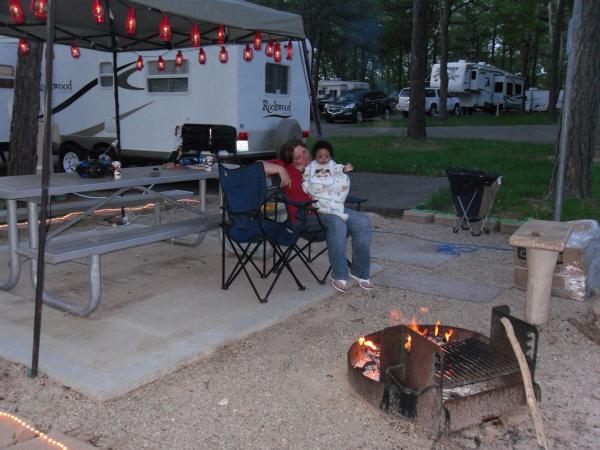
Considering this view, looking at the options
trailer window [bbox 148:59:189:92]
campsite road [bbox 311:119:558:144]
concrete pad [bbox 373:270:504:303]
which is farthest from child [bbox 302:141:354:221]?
campsite road [bbox 311:119:558:144]

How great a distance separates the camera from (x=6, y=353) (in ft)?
11.6

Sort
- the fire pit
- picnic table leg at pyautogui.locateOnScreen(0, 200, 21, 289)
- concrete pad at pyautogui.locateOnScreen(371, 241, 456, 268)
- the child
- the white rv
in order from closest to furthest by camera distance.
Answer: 1. the fire pit
2. picnic table leg at pyautogui.locateOnScreen(0, 200, 21, 289)
3. the child
4. concrete pad at pyautogui.locateOnScreen(371, 241, 456, 268)
5. the white rv

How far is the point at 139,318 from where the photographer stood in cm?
412

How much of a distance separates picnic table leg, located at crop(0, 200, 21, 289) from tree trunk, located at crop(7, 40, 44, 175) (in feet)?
12.8

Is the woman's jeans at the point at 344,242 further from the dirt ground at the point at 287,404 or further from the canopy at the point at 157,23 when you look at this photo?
the canopy at the point at 157,23

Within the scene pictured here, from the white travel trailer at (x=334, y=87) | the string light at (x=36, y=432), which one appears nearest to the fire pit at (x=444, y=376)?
the string light at (x=36, y=432)

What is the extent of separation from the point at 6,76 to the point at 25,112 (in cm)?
414

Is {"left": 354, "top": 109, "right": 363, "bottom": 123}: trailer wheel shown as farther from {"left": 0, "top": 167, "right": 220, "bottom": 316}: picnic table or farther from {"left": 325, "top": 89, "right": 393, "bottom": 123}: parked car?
{"left": 0, "top": 167, "right": 220, "bottom": 316}: picnic table

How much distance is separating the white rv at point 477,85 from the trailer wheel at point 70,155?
80.7 feet

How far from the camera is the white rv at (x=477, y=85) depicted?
3397 centimetres

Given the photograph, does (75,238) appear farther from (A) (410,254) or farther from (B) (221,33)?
(A) (410,254)

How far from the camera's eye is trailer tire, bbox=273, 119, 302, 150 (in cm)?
1005

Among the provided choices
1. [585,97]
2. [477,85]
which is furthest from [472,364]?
[477,85]

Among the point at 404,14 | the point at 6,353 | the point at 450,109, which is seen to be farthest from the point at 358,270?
the point at 404,14
